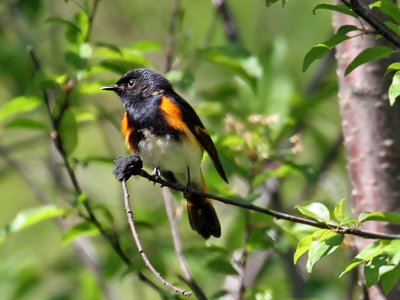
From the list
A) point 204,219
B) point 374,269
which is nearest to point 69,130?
point 204,219

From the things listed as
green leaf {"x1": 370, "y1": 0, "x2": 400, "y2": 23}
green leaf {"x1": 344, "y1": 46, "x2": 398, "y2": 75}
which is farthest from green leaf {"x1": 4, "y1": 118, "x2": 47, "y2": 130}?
green leaf {"x1": 370, "y1": 0, "x2": 400, "y2": 23}

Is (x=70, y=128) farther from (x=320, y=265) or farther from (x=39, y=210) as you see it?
(x=320, y=265)

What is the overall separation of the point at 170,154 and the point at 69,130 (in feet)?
1.74

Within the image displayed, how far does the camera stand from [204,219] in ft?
12.9

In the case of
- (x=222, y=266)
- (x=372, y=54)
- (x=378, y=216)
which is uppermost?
(x=372, y=54)

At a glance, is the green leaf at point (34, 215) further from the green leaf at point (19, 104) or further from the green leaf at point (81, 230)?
the green leaf at point (19, 104)

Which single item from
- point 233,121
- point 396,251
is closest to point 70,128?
point 233,121

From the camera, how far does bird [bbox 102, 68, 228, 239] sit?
3.83 metres

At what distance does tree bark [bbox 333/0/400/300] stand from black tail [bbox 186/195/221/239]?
2.23 ft

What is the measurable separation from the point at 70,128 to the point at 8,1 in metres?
2.01

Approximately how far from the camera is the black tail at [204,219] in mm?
3898

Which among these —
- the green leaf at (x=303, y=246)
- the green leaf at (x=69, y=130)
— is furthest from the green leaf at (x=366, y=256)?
the green leaf at (x=69, y=130)

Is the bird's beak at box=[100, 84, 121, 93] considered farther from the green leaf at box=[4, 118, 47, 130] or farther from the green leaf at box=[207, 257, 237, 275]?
the green leaf at box=[207, 257, 237, 275]

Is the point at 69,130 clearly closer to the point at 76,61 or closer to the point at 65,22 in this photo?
the point at 76,61
